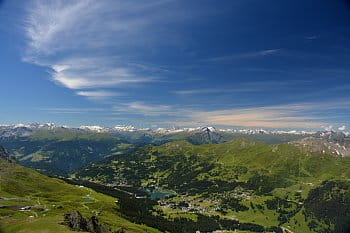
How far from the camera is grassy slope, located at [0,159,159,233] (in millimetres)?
57031

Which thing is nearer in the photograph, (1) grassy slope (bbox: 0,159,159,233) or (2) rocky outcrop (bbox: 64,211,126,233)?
(1) grassy slope (bbox: 0,159,159,233)

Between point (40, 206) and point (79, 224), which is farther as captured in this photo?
point (40, 206)

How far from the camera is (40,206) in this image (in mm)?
91562

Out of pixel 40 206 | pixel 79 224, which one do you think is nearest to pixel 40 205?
pixel 40 206

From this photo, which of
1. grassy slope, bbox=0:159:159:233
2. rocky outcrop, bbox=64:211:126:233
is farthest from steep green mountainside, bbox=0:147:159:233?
rocky outcrop, bbox=64:211:126:233

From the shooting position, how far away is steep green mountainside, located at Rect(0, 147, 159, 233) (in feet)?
187

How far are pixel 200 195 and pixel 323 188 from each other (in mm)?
67862

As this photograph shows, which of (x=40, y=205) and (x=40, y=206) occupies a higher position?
(x=40, y=206)

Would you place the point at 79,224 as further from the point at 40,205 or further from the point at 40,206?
the point at 40,205

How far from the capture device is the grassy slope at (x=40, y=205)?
2245 inches

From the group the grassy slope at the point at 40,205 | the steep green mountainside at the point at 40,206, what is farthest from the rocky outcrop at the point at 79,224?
the grassy slope at the point at 40,205

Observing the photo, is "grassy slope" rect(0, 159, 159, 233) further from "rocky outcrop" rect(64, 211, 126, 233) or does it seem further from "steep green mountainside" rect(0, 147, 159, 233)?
"rocky outcrop" rect(64, 211, 126, 233)

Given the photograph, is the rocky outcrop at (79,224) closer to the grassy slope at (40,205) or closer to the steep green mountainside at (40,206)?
the steep green mountainside at (40,206)

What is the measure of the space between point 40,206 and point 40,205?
2031 millimetres
